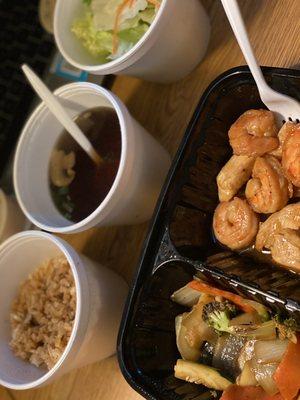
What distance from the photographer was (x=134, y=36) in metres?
2.04

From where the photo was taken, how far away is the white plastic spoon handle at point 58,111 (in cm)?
184

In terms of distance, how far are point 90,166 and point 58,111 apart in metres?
0.24

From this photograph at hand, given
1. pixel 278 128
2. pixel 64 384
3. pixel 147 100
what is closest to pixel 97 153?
pixel 147 100

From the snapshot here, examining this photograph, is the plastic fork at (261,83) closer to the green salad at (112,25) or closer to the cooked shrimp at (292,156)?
the cooked shrimp at (292,156)

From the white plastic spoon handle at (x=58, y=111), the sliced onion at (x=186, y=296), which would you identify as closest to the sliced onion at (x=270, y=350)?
the sliced onion at (x=186, y=296)

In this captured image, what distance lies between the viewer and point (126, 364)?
Result: 164 centimetres

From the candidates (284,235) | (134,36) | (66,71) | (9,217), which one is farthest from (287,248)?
(66,71)

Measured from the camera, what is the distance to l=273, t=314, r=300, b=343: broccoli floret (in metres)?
1.44

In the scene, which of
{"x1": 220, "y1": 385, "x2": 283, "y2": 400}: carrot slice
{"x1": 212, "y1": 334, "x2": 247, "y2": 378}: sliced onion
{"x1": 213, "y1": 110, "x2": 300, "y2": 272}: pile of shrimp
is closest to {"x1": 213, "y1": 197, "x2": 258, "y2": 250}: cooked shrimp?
{"x1": 213, "y1": 110, "x2": 300, "y2": 272}: pile of shrimp

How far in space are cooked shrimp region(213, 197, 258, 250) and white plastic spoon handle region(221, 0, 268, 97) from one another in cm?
30

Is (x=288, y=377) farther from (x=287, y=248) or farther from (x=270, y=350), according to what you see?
(x=287, y=248)

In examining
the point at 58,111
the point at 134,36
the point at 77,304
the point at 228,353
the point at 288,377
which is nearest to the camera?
the point at 288,377

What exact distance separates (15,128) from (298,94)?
4.57 feet

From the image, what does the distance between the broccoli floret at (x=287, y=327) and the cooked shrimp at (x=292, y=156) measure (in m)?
0.34
